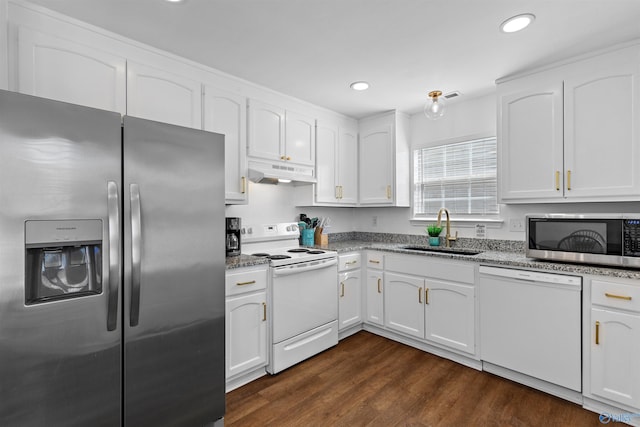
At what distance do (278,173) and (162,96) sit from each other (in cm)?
105

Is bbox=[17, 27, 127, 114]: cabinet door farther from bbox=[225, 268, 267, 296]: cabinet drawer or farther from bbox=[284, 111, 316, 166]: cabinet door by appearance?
bbox=[284, 111, 316, 166]: cabinet door

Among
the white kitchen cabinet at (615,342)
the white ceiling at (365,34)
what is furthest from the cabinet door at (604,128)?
the white kitchen cabinet at (615,342)

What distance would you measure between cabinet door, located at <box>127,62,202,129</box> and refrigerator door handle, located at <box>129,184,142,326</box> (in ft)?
2.70

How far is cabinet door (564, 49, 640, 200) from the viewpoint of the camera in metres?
2.08

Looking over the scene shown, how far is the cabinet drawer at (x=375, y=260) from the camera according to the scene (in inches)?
125

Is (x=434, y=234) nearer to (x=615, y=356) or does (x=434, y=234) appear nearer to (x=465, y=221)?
(x=465, y=221)

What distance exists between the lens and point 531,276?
222 centimetres

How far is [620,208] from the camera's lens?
239cm

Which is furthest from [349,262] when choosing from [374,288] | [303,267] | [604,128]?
[604,128]

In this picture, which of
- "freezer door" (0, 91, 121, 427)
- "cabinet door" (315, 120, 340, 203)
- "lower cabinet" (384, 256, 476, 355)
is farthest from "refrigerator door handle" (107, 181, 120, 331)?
"lower cabinet" (384, 256, 476, 355)

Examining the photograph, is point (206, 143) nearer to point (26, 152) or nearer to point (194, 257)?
point (194, 257)

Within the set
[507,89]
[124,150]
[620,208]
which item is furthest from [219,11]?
[620,208]

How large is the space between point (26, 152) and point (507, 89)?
3143mm

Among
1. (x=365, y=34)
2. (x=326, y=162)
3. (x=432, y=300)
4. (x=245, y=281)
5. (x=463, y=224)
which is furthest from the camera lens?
(x=326, y=162)
